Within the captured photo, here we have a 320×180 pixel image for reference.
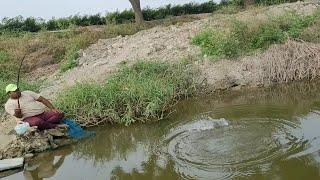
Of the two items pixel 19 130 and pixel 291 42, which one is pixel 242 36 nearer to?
pixel 291 42

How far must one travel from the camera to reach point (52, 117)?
8.94 meters

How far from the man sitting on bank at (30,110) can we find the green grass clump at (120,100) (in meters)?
0.67

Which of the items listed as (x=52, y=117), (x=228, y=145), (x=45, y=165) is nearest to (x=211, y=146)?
(x=228, y=145)

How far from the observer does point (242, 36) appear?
1193cm

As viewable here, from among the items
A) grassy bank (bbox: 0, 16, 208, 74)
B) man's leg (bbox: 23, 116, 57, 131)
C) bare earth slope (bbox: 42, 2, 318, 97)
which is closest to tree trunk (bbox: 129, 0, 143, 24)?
grassy bank (bbox: 0, 16, 208, 74)

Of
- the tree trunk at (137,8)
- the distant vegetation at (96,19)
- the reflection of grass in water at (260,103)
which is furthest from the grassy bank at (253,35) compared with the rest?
the distant vegetation at (96,19)

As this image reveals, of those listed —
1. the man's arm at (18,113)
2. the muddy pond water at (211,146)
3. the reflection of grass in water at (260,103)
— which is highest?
the man's arm at (18,113)

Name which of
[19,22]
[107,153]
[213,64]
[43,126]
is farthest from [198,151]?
[19,22]

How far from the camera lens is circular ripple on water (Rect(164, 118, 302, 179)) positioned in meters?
6.74

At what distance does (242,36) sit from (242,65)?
1040 mm

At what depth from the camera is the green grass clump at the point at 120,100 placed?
30.9 ft

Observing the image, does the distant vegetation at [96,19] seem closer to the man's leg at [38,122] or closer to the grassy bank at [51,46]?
the grassy bank at [51,46]

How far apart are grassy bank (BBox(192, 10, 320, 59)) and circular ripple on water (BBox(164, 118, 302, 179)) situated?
3275mm

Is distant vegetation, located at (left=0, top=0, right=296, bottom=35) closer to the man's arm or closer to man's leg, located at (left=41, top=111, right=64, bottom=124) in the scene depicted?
man's leg, located at (left=41, top=111, right=64, bottom=124)
